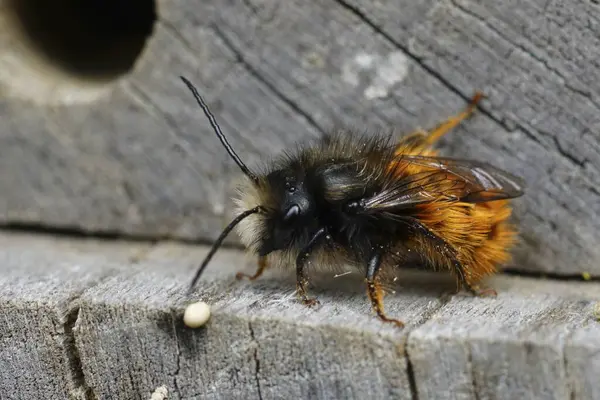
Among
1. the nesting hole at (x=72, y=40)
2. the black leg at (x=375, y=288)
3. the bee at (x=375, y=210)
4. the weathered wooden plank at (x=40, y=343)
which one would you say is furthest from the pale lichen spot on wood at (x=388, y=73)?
the weathered wooden plank at (x=40, y=343)

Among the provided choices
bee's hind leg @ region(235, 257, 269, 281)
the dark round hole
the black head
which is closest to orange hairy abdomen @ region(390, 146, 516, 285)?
the black head

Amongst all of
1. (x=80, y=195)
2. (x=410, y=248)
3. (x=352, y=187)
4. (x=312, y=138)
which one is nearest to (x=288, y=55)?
(x=312, y=138)

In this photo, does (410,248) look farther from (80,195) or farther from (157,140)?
(80,195)

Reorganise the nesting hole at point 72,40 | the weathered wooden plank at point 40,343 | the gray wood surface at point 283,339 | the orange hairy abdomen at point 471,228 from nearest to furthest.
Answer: the gray wood surface at point 283,339
the weathered wooden plank at point 40,343
the orange hairy abdomen at point 471,228
the nesting hole at point 72,40

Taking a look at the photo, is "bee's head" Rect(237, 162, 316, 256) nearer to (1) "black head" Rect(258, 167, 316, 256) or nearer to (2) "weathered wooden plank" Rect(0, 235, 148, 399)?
(1) "black head" Rect(258, 167, 316, 256)

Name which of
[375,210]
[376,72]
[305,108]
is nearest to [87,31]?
[305,108]

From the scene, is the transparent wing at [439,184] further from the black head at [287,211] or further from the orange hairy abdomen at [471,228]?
the black head at [287,211]

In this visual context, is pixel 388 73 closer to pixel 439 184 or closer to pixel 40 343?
pixel 439 184
